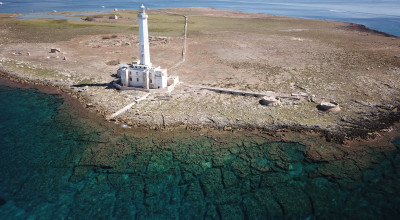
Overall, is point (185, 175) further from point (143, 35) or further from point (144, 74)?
point (143, 35)

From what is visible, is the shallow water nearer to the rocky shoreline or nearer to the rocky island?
the rocky shoreline

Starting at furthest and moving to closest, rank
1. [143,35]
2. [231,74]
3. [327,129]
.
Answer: [231,74], [143,35], [327,129]

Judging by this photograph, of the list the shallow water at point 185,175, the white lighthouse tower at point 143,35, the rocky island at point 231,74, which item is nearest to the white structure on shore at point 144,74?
the white lighthouse tower at point 143,35

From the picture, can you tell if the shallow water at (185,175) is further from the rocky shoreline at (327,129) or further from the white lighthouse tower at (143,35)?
the white lighthouse tower at (143,35)

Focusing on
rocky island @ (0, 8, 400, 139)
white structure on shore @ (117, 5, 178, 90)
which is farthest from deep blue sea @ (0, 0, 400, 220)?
white structure on shore @ (117, 5, 178, 90)

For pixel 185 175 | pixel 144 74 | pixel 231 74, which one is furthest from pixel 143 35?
pixel 185 175

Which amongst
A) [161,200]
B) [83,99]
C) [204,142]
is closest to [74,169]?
[161,200]
